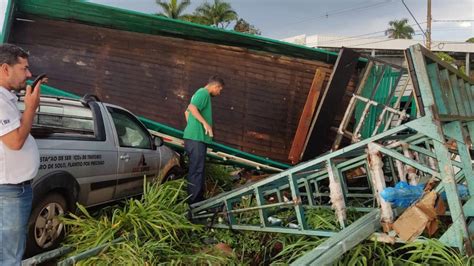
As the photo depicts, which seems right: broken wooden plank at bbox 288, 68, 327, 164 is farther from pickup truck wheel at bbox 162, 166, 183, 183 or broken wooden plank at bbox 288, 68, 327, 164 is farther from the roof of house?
pickup truck wheel at bbox 162, 166, 183, 183

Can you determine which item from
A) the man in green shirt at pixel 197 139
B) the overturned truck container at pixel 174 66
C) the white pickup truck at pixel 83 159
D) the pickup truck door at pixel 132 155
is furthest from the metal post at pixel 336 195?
the overturned truck container at pixel 174 66

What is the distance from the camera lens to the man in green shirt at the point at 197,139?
513cm

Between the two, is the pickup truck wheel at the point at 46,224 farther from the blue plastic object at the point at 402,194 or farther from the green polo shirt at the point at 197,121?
the blue plastic object at the point at 402,194

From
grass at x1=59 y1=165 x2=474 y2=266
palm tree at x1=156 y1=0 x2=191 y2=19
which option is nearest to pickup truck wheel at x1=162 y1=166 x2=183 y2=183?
grass at x1=59 y1=165 x2=474 y2=266

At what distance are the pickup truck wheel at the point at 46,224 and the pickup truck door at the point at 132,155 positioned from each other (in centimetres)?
104

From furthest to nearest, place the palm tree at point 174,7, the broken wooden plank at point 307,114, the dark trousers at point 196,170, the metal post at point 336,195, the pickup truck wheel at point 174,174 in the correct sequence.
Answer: the palm tree at point 174,7, the broken wooden plank at point 307,114, the pickup truck wheel at point 174,174, the dark trousers at point 196,170, the metal post at point 336,195

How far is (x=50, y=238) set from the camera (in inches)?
153

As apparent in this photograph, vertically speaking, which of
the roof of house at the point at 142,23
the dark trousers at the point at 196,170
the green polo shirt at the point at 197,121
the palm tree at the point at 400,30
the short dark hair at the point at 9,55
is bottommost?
the dark trousers at the point at 196,170

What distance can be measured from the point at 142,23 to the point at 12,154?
476cm

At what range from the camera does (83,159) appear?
171 inches

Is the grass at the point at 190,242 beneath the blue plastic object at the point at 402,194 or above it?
beneath

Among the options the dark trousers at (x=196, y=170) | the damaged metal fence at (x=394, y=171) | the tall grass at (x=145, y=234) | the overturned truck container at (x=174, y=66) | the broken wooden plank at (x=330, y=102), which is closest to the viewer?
the damaged metal fence at (x=394, y=171)

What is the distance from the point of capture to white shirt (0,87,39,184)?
249 centimetres

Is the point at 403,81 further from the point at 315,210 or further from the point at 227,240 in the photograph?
the point at 227,240
